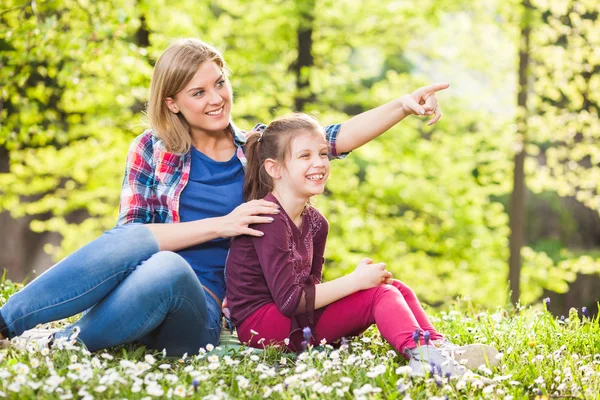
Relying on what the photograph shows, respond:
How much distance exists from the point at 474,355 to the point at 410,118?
312 inches

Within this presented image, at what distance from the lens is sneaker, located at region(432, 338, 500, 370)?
2678 millimetres

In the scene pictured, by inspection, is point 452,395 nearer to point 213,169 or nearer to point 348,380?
point 348,380

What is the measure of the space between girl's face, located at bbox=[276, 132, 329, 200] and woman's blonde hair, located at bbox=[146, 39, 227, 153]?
571 mm

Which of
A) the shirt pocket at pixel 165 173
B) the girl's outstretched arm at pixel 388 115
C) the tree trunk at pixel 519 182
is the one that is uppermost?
the girl's outstretched arm at pixel 388 115

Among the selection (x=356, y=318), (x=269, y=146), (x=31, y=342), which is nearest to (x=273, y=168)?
(x=269, y=146)

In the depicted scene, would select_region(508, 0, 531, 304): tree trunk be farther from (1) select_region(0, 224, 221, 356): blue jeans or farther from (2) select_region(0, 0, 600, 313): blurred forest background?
(1) select_region(0, 224, 221, 356): blue jeans

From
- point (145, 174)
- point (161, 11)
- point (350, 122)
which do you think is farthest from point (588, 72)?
point (145, 174)

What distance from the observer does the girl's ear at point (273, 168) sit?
3.11m

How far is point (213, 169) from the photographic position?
340 centimetres

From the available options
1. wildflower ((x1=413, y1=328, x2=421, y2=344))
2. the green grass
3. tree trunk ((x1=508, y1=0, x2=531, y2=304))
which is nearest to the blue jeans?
the green grass

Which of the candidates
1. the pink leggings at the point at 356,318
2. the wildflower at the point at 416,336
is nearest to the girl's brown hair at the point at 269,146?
the pink leggings at the point at 356,318

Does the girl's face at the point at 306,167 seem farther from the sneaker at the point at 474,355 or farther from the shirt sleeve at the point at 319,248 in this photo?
the sneaker at the point at 474,355

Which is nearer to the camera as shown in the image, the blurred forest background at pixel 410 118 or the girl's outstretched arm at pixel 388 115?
the girl's outstretched arm at pixel 388 115

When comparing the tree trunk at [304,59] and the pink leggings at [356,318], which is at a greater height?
the tree trunk at [304,59]
